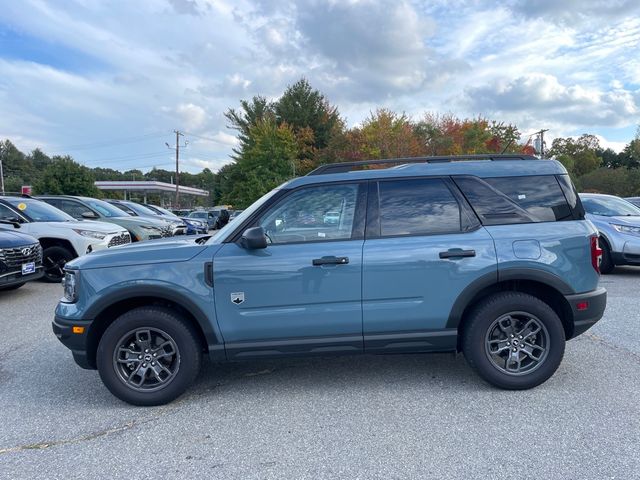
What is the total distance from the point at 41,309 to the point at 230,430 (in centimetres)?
514

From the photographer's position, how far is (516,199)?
382 centimetres

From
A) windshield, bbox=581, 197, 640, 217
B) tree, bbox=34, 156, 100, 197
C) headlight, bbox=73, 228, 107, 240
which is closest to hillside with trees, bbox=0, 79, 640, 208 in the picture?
tree, bbox=34, 156, 100, 197

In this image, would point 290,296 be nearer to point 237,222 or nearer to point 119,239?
point 237,222

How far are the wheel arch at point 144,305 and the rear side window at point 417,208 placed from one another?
5.15 feet

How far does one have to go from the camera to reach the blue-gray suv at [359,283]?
355 cm

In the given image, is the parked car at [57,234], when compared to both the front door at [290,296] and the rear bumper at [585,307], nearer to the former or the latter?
the front door at [290,296]

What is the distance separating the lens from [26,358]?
4801 millimetres

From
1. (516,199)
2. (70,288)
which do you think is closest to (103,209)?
(70,288)

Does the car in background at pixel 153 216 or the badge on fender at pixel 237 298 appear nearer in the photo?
the badge on fender at pixel 237 298

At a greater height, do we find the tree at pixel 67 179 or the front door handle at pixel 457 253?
the tree at pixel 67 179

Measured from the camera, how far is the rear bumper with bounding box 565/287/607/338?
3.72 metres

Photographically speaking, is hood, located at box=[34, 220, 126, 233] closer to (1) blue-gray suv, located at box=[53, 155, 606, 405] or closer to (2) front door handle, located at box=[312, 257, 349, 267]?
(1) blue-gray suv, located at box=[53, 155, 606, 405]

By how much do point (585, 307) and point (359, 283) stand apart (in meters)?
1.86

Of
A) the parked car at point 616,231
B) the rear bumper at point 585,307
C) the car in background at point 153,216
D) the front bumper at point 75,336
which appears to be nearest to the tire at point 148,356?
the front bumper at point 75,336
